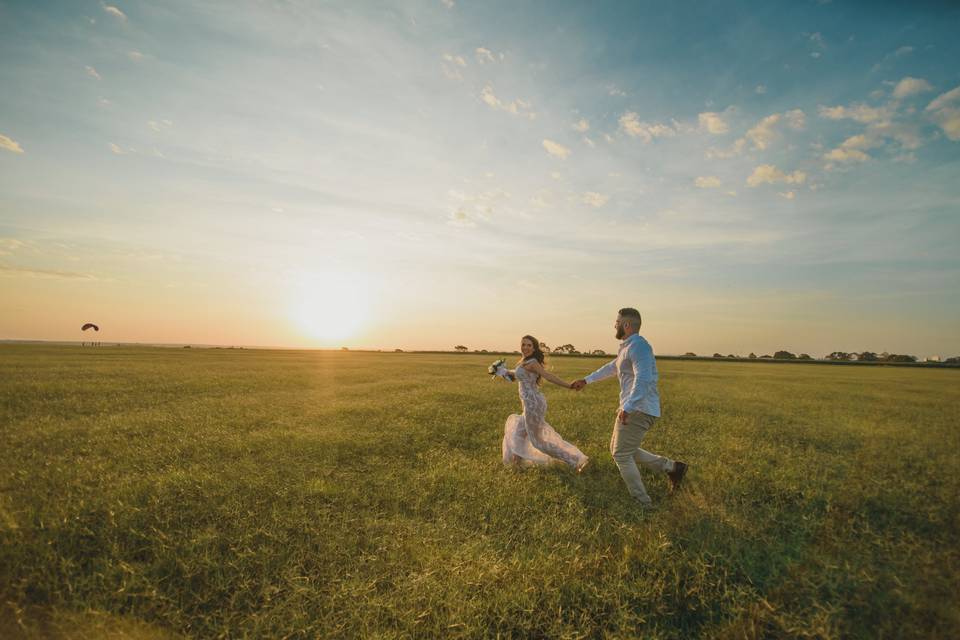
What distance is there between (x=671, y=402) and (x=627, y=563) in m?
14.6

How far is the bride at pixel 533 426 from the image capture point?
8539 millimetres

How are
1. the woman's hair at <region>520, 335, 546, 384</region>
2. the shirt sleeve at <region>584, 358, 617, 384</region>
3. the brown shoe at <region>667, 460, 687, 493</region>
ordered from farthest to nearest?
the woman's hair at <region>520, 335, 546, 384</region>, the shirt sleeve at <region>584, 358, 617, 384</region>, the brown shoe at <region>667, 460, 687, 493</region>

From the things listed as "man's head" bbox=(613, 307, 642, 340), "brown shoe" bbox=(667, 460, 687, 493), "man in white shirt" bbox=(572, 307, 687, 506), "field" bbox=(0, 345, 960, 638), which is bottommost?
"field" bbox=(0, 345, 960, 638)

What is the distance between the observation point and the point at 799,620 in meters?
4.01

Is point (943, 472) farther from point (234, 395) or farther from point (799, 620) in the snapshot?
point (234, 395)

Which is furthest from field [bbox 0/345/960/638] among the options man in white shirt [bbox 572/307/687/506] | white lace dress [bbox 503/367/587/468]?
man in white shirt [bbox 572/307/687/506]

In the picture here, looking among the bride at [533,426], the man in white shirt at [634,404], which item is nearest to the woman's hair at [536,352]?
the bride at [533,426]

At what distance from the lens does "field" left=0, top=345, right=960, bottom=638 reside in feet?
13.5

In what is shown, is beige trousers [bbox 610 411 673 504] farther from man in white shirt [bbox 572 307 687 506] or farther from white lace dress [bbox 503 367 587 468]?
white lace dress [bbox 503 367 587 468]

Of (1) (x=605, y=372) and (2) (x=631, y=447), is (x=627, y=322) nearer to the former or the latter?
(1) (x=605, y=372)

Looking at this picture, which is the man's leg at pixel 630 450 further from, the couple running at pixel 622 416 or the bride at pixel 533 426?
the bride at pixel 533 426

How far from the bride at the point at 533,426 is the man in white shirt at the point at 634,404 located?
5.93 ft

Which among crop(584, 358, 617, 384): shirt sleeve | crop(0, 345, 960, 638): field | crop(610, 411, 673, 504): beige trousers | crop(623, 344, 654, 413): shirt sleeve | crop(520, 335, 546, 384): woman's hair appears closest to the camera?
crop(0, 345, 960, 638): field

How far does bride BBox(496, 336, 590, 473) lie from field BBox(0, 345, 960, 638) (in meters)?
0.37
